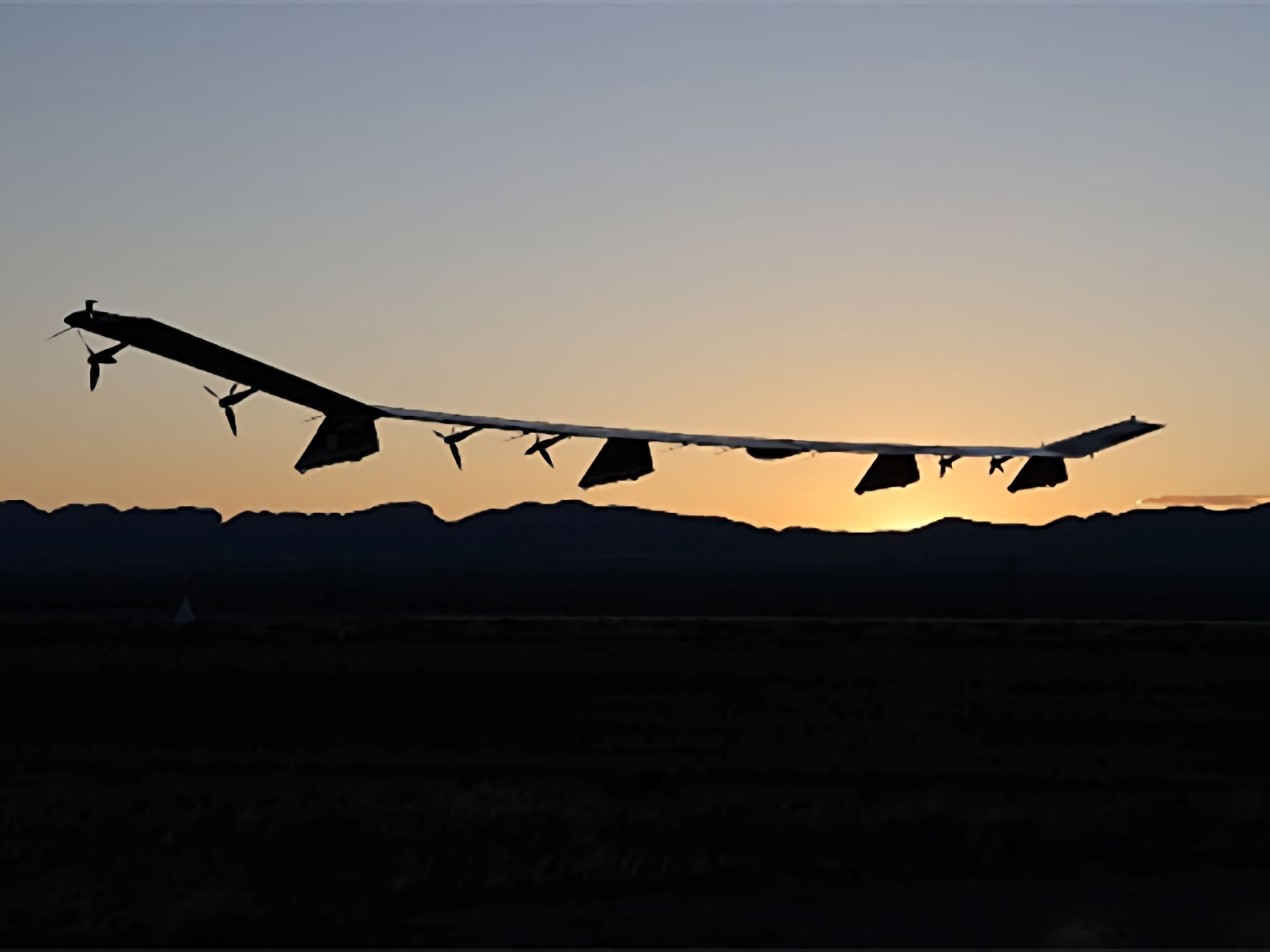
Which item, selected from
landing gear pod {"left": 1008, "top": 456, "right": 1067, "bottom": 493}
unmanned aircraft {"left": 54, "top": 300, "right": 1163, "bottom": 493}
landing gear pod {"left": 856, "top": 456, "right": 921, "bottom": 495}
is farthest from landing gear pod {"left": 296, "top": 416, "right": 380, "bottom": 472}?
landing gear pod {"left": 1008, "top": 456, "right": 1067, "bottom": 493}

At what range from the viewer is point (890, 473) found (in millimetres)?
32656

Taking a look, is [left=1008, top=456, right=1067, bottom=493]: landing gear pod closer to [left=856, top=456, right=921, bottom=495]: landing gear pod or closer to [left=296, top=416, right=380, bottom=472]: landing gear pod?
[left=856, top=456, right=921, bottom=495]: landing gear pod

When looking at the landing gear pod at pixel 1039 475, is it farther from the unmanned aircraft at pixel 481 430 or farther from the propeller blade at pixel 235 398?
the propeller blade at pixel 235 398

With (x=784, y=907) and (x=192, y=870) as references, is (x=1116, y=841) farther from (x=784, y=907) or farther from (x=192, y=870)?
(x=192, y=870)

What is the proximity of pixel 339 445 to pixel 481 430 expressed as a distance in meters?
2.49

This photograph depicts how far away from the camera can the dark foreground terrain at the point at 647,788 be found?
26.1 metres

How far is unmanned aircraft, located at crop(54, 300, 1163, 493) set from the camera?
2566 centimetres

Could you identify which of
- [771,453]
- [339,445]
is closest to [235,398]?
[339,445]

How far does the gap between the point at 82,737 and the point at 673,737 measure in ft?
45.3

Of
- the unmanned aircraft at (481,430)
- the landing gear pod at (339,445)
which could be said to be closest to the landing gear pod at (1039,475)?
the unmanned aircraft at (481,430)

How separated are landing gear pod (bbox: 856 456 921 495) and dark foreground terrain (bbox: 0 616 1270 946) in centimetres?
584

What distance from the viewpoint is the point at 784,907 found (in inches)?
1033

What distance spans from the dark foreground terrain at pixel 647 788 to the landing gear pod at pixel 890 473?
584 centimetres

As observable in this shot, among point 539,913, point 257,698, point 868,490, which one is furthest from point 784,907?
point 257,698
